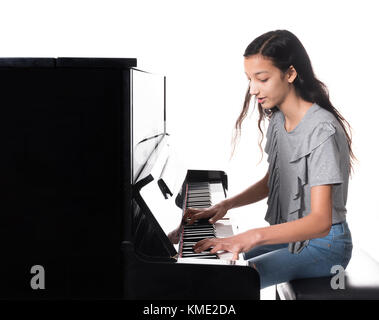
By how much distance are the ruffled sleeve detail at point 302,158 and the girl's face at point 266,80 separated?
0.18 metres

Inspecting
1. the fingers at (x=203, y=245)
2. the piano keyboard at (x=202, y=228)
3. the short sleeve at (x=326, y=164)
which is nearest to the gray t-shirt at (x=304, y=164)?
the short sleeve at (x=326, y=164)

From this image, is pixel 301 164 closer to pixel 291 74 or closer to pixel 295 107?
pixel 295 107

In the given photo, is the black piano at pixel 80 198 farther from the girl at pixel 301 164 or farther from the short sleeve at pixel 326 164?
the short sleeve at pixel 326 164

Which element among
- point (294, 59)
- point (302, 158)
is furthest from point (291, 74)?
point (302, 158)

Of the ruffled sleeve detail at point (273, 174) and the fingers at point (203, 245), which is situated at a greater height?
the ruffled sleeve detail at point (273, 174)

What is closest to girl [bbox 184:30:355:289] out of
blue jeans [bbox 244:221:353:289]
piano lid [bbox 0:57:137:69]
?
blue jeans [bbox 244:221:353:289]

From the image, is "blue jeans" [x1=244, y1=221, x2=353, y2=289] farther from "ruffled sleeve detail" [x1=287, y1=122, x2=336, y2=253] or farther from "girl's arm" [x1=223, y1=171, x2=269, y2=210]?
"girl's arm" [x1=223, y1=171, x2=269, y2=210]

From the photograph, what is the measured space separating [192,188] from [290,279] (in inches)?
33.3

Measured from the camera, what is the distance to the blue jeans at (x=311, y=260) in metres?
1.92

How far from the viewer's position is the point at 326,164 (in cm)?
177

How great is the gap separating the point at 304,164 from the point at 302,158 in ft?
0.08

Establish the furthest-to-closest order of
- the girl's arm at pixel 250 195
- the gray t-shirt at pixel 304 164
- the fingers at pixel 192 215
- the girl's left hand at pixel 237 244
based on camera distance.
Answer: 1. the girl's arm at pixel 250 195
2. the fingers at pixel 192 215
3. the gray t-shirt at pixel 304 164
4. the girl's left hand at pixel 237 244

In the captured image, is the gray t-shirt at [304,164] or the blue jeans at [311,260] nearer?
the gray t-shirt at [304,164]
